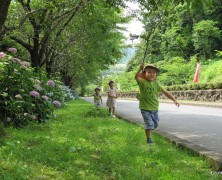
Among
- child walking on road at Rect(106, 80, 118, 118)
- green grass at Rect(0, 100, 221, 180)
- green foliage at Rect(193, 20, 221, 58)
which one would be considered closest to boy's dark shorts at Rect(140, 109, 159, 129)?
green grass at Rect(0, 100, 221, 180)

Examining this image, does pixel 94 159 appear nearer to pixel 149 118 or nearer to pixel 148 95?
pixel 149 118

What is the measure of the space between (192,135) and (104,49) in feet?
42.8

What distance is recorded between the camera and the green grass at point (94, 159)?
4180 mm

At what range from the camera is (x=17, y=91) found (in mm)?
7887

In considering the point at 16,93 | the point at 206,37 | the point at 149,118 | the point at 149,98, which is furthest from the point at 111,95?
the point at 206,37

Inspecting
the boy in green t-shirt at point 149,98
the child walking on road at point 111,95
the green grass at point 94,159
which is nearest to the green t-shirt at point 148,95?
the boy in green t-shirt at point 149,98

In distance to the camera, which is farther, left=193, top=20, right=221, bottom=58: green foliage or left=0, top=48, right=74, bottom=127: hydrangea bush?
left=193, top=20, right=221, bottom=58: green foliage

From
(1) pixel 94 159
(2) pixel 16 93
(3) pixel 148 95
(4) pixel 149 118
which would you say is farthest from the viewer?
(2) pixel 16 93

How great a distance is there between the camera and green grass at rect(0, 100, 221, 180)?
4180 millimetres

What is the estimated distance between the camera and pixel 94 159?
502 cm

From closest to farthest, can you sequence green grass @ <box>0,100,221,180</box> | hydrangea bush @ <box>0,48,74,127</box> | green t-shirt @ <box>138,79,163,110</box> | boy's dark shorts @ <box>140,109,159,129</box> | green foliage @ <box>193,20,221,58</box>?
green grass @ <box>0,100,221,180</box> < boy's dark shorts @ <box>140,109,159,129</box> < green t-shirt @ <box>138,79,163,110</box> < hydrangea bush @ <box>0,48,74,127</box> < green foliage @ <box>193,20,221,58</box>

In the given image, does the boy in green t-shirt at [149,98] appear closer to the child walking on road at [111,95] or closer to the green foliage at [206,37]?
the child walking on road at [111,95]

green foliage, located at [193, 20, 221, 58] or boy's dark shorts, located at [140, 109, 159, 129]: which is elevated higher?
green foliage, located at [193, 20, 221, 58]

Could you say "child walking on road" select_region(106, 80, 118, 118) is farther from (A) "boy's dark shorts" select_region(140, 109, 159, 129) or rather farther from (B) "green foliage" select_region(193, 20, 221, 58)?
(B) "green foliage" select_region(193, 20, 221, 58)
